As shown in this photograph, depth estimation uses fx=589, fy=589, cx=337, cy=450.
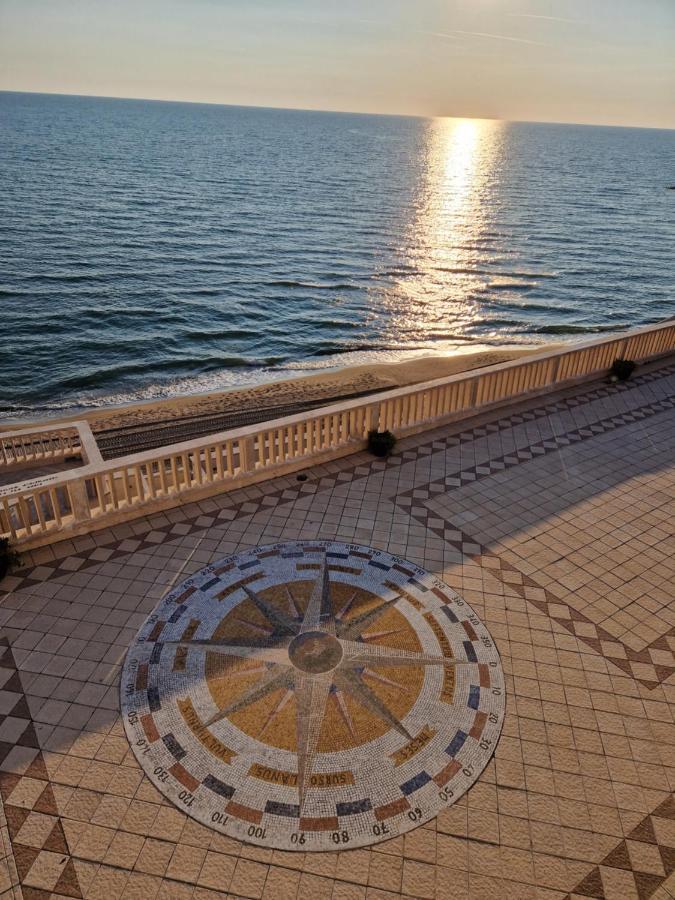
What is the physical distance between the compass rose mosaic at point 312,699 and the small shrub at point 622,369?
37.1ft

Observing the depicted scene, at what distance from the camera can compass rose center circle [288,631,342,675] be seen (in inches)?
299

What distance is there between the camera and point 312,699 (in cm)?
717

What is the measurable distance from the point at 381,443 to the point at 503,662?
5.93 m

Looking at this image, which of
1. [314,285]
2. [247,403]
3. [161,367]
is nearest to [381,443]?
[247,403]

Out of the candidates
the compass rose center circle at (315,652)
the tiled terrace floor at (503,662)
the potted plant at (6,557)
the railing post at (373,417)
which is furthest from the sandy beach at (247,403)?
the compass rose center circle at (315,652)

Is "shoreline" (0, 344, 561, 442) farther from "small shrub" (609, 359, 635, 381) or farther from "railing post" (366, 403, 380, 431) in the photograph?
"small shrub" (609, 359, 635, 381)

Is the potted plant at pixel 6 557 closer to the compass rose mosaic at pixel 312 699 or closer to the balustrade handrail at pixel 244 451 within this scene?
the balustrade handrail at pixel 244 451

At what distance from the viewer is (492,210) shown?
81.2 m

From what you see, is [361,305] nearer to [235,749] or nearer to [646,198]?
[235,749]

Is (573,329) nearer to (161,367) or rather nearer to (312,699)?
(161,367)

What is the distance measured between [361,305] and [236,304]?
8.47 meters

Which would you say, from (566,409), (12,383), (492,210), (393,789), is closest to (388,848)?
(393,789)

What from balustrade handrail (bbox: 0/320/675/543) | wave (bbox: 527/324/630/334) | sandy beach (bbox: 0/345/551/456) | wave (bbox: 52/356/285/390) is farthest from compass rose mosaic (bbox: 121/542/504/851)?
wave (bbox: 527/324/630/334)

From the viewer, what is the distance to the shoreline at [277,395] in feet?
79.4
